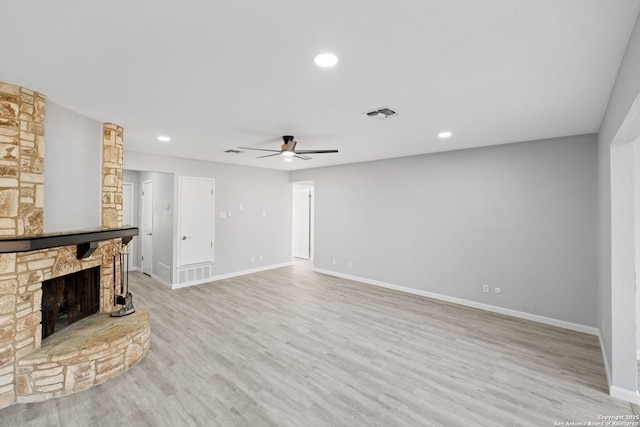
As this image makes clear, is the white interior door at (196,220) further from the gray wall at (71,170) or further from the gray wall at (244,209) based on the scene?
the gray wall at (71,170)

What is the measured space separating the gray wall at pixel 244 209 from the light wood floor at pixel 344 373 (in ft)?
6.73

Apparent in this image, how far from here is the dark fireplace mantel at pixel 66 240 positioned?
2.19 m

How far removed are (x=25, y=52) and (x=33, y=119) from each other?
0.94m

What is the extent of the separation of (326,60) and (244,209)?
526 cm

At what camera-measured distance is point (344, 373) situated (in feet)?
9.12

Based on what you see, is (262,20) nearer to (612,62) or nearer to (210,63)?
(210,63)

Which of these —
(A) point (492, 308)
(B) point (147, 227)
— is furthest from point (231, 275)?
(A) point (492, 308)

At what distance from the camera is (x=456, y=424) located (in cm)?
213

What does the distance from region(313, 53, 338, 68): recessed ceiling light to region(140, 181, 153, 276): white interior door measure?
5820 millimetres

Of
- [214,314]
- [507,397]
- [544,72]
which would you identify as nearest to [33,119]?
[214,314]

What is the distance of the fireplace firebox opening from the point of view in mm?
2824

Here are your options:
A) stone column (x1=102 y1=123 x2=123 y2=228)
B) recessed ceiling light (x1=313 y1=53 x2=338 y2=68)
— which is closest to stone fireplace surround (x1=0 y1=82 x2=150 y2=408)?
stone column (x1=102 y1=123 x2=123 y2=228)

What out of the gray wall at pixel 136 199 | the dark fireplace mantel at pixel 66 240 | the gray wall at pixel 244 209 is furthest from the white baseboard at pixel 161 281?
the dark fireplace mantel at pixel 66 240

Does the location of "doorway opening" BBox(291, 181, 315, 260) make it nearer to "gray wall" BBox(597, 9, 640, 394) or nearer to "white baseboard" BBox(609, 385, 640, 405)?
"gray wall" BBox(597, 9, 640, 394)
